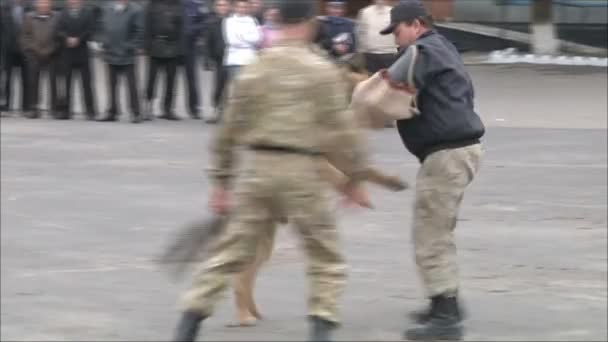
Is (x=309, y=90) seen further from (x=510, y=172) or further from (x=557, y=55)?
(x=557, y=55)

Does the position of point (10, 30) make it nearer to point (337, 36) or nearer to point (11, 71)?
point (11, 71)

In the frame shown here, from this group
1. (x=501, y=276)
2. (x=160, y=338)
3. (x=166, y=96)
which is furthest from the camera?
(x=166, y=96)

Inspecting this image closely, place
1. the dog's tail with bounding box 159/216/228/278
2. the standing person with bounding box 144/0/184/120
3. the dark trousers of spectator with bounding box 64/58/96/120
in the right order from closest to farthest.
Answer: the dog's tail with bounding box 159/216/228/278 < the standing person with bounding box 144/0/184/120 < the dark trousers of spectator with bounding box 64/58/96/120

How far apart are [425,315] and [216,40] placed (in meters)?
9.00

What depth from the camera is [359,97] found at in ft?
22.5

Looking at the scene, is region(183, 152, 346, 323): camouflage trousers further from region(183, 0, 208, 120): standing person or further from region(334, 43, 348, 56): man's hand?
region(183, 0, 208, 120): standing person

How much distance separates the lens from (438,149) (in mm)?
7168

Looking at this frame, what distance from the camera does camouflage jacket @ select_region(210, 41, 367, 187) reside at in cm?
572

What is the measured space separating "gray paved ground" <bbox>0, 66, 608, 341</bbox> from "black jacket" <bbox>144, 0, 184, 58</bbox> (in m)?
0.94

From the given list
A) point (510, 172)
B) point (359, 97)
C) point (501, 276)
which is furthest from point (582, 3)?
point (359, 97)

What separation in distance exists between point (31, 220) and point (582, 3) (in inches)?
799

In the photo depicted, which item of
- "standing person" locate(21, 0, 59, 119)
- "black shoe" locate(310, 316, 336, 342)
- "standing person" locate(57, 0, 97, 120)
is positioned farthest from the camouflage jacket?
"standing person" locate(21, 0, 59, 119)

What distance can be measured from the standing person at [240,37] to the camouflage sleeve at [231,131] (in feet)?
30.5

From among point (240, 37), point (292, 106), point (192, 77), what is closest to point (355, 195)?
point (292, 106)
